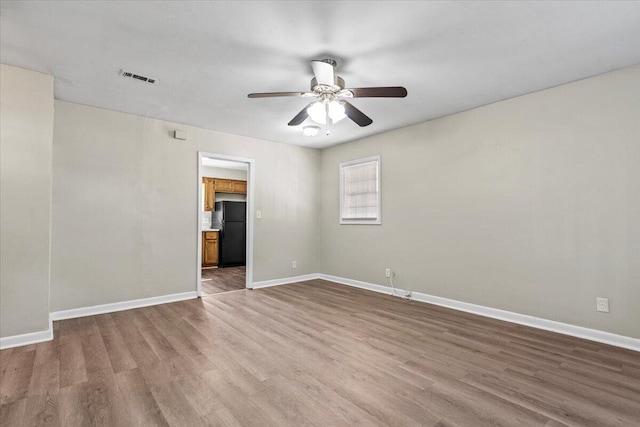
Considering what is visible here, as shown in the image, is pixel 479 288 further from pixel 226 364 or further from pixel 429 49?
pixel 226 364

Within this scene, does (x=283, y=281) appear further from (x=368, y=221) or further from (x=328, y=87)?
(x=328, y=87)

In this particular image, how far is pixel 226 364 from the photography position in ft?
8.08

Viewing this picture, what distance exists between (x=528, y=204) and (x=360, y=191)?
8.44 ft

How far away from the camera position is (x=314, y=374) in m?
2.31

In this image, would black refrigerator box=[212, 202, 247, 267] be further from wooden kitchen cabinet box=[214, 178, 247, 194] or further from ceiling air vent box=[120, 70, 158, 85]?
ceiling air vent box=[120, 70, 158, 85]

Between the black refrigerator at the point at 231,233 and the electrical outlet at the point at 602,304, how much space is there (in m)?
6.30

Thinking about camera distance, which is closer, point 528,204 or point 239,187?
point 528,204

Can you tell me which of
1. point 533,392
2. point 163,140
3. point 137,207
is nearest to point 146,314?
point 137,207

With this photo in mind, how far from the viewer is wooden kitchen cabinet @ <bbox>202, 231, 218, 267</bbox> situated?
7.59m

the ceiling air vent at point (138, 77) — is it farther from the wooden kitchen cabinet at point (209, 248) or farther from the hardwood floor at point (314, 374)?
the wooden kitchen cabinet at point (209, 248)

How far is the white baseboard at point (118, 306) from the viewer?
363 cm

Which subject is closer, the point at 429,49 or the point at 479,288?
the point at 429,49

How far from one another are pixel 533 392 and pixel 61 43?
4321 millimetres

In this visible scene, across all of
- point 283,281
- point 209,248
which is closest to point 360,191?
point 283,281
